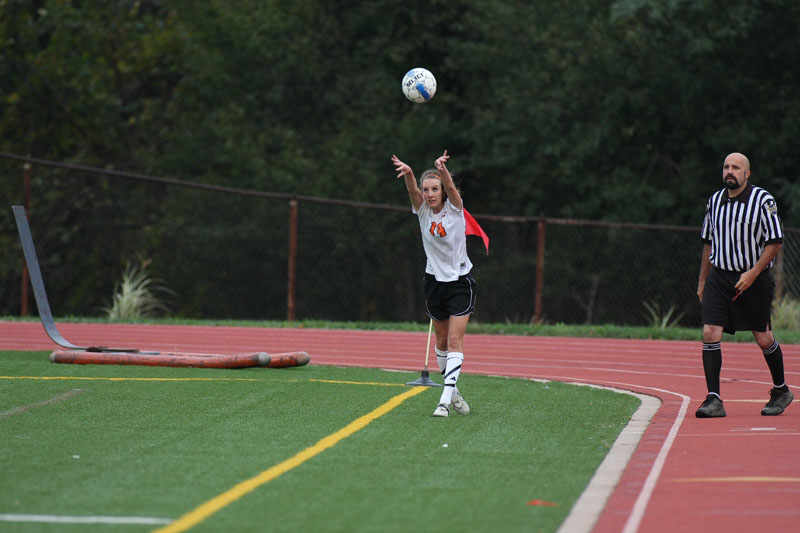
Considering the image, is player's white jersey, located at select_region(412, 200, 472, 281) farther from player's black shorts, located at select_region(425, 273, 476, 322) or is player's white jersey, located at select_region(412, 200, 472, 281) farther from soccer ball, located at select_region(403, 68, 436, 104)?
soccer ball, located at select_region(403, 68, 436, 104)

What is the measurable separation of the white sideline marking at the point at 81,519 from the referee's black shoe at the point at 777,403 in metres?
5.87

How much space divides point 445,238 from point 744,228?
2.43m

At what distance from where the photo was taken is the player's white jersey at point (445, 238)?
939 centimetres

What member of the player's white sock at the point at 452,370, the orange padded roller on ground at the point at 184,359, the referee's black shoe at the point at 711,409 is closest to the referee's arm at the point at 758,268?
the referee's black shoe at the point at 711,409

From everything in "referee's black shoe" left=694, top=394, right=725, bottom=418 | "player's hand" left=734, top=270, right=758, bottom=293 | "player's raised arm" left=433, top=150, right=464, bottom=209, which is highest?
"player's raised arm" left=433, top=150, right=464, bottom=209

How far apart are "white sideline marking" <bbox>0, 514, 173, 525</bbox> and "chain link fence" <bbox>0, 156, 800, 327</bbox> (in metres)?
21.0

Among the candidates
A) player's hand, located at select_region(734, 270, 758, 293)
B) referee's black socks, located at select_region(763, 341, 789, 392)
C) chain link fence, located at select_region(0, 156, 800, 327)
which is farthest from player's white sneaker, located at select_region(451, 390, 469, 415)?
chain link fence, located at select_region(0, 156, 800, 327)

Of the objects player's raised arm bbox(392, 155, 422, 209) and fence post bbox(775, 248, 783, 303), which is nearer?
player's raised arm bbox(392, 155, 422, 209)

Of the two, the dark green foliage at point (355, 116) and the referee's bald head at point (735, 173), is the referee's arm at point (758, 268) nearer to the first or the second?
the referee's bald head at point (735, 173)

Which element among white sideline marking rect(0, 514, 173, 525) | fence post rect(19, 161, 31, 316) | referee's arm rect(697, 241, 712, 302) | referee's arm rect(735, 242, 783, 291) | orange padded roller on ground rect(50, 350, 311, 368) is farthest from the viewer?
fence post rect(19, 161, 31, 316)

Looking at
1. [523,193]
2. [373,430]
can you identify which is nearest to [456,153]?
[523,193]

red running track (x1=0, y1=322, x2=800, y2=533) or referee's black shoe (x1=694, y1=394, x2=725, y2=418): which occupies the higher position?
referee's black shoe (x1=694, y1=394, x2=725, y2=418)

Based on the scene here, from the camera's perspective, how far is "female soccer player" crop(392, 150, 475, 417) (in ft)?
30.5

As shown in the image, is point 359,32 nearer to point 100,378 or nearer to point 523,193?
point 523,193
